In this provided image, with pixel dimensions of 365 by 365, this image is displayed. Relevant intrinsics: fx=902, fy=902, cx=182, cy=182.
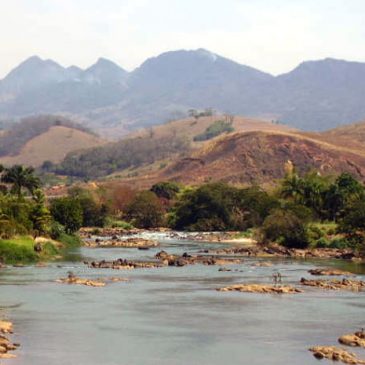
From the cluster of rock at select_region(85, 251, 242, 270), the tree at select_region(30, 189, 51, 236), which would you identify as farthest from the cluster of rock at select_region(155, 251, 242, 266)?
the tree at select_region(30, 189, 51, 236)

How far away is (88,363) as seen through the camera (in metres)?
40.2

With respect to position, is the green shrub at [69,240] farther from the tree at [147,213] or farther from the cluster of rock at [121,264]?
the tree at [147,213]

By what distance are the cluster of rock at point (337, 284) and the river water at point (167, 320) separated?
1.62 metres

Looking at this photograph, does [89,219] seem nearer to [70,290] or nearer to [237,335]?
[70,290]

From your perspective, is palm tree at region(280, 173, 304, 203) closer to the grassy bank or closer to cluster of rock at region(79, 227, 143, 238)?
cluster of rock at region(79, 227, 143, 238)

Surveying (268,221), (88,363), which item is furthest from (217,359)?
(268,221)

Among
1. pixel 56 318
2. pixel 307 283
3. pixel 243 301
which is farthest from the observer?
pixel 307 283

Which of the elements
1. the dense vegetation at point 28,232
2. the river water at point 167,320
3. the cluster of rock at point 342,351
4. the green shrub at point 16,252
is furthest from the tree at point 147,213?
the cluster of rock at point 342,351

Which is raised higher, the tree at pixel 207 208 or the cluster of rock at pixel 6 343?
the tree at pixel 207 208

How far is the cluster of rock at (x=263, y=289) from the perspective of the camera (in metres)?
65.6

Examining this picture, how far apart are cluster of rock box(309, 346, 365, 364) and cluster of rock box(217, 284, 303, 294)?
2205 cm

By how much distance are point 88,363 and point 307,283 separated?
33163 millimetres

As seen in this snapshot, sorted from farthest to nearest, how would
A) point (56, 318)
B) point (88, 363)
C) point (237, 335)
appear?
point (56, 318) → point (237, 335) → point (88, 363)

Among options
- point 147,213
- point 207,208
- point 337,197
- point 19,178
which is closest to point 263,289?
point 19,178
